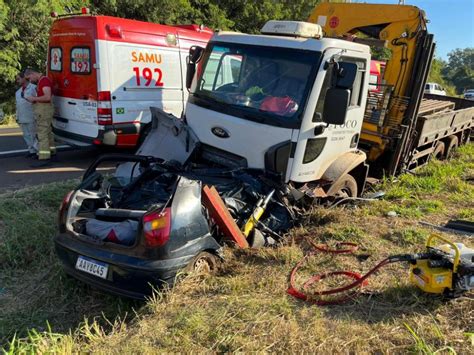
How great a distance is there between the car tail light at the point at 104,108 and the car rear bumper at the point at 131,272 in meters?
4.59

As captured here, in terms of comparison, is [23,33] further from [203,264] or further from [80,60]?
[203,264]

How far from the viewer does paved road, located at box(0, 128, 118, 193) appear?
6883mm

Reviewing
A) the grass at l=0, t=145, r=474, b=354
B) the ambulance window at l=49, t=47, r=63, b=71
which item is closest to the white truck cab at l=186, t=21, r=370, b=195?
the grass at l=0, t=145, r=474, b=354

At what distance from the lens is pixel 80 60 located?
7.49 meters

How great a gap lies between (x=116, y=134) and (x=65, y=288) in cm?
433

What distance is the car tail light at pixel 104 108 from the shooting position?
7367 millimetres

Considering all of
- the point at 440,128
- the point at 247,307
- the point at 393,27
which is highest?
the point at 393,27

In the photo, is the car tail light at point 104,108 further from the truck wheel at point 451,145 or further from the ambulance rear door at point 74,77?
the truck wheel at point 451,145

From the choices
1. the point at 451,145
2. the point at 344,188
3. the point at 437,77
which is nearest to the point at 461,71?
the point at 437,77

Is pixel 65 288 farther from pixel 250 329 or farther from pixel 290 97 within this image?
pixel 290 97

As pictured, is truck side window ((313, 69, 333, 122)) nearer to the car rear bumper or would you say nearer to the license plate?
the car rear bumper

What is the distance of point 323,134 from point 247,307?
7.54ft

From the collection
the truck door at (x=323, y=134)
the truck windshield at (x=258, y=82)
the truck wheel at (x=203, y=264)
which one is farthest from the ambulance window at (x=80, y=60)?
the truck wheel at (x=203, y=264)

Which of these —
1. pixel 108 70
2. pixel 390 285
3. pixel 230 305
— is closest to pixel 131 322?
pixel 230 305
